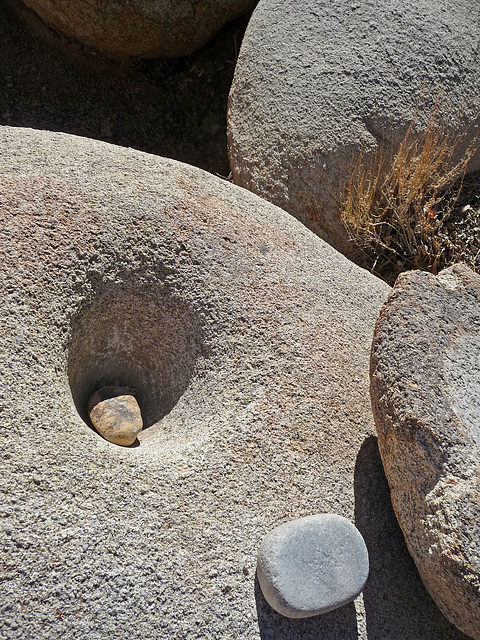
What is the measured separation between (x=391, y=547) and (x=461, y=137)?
168 cm

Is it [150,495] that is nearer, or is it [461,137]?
[150,495]

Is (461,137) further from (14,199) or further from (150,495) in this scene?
(150,495)

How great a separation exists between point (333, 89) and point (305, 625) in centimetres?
182

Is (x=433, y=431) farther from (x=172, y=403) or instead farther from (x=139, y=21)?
(x=139, y=21)

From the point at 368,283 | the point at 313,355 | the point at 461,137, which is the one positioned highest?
the point at 461,137

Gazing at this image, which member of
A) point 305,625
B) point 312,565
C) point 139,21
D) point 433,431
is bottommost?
point 305,625

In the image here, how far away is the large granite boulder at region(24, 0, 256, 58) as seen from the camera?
8.71 ft

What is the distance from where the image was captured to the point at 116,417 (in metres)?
1.54

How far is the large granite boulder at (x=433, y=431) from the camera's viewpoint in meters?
1.26

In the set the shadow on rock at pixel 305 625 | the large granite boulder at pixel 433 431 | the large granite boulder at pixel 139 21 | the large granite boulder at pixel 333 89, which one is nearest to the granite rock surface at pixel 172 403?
the shadow on rock at pixel 305 625

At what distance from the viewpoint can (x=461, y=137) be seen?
2.43 m

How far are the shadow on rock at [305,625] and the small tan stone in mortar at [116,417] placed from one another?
47 cm

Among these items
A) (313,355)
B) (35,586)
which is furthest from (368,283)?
(35,586)

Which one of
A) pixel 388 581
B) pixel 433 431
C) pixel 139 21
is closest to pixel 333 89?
pixel 139 21
